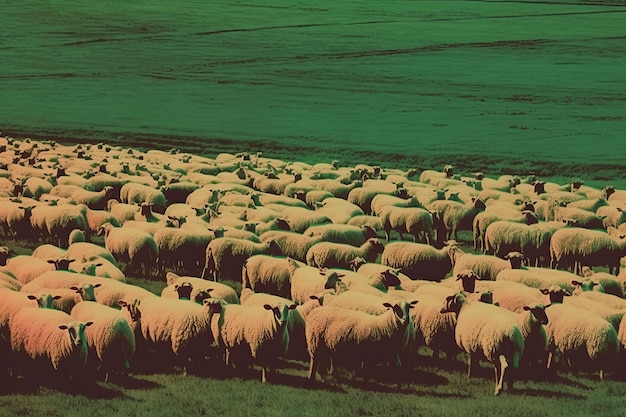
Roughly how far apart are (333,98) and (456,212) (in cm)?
3839

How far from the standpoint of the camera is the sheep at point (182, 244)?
19.0 metres

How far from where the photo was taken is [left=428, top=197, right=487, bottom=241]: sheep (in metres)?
23.6

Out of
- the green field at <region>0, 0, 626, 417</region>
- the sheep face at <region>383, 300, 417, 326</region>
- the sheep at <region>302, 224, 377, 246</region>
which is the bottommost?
the sheep face at <region>383, 300, 417, 326</region>

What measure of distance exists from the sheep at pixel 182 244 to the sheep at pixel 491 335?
21.7ft

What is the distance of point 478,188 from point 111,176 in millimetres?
10744

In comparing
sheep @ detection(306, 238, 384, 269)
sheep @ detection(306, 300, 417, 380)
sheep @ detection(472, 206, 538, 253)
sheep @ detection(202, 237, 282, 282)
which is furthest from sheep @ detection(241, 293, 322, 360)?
sheep @ detection(472, 206, 538, 253)

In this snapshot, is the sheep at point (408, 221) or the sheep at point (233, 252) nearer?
the sheep at point (233, 252)

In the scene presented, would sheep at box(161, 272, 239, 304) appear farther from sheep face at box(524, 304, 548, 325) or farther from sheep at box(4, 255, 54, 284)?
sheep face at box(524, 304, 548, 325)

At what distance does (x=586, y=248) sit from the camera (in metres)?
19.9

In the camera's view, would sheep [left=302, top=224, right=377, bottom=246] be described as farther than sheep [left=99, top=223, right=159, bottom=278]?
Yes

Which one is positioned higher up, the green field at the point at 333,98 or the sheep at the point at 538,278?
the green field at the point at 333,98

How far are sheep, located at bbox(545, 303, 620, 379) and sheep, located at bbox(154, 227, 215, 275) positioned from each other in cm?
756

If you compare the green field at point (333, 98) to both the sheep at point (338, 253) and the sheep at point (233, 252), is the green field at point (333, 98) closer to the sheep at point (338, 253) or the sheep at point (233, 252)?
the sheep at point (338, 253)

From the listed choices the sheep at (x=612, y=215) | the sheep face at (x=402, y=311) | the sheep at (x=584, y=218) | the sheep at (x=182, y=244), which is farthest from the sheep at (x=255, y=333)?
the sheep at (x=612, y=215)
